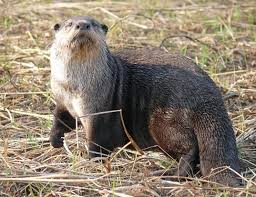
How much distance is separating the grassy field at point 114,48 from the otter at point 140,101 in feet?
0.51

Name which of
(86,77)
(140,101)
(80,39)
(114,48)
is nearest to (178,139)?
(140,101)

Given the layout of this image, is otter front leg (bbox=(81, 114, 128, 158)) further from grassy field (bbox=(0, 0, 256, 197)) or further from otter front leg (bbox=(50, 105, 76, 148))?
otter front leg (bbox=(50, 105, 76, 148))

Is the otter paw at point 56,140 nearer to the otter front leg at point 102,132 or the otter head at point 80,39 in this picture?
the otter front leg at point 102,132

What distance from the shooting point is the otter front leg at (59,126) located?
4.75 metres

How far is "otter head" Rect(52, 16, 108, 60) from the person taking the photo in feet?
14.5

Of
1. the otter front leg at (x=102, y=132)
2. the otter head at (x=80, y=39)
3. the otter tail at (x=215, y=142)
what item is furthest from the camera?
the otter front leg at (x=102, y=132)

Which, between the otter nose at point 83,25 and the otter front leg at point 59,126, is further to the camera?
the otter front leg at point 59,126

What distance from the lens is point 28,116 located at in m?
5.60

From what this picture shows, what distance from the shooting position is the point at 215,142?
4.34 metres

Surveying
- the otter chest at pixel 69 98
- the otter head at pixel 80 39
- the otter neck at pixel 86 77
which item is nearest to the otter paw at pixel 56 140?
the otter chest at pixel 69 98

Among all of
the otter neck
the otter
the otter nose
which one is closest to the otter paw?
the otter

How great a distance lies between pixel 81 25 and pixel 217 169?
41.5 inches

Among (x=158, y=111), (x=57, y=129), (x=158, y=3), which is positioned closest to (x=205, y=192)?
(x=158, y=111)

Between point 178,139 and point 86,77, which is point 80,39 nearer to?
point 86,77
